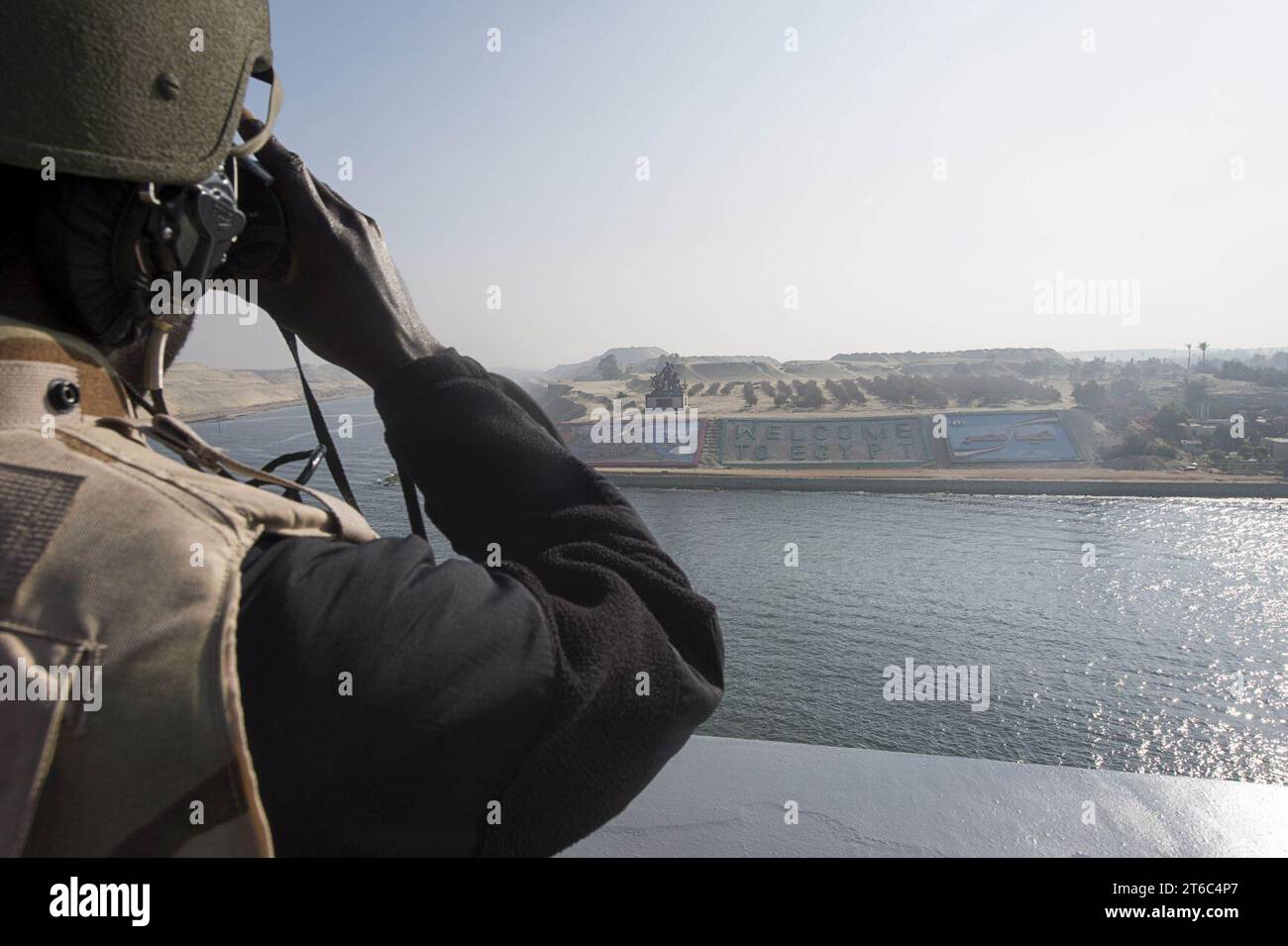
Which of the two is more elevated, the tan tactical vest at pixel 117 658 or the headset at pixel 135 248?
the headset at pixel 135 248

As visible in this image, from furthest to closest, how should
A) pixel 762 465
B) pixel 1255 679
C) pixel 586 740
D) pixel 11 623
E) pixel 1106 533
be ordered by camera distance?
pixel 762 465 < pixel 1106 533 < pixel 1255 679 < pixel 586 740 < pixel 11 623

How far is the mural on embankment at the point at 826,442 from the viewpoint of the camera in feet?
82.2

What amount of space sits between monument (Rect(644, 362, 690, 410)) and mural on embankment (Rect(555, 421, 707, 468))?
2.64 metres

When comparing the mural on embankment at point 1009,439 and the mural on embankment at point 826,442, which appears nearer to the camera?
the mural on embankment at point 1009,439

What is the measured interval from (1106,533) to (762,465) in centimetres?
968

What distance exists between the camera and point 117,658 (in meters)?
0.36

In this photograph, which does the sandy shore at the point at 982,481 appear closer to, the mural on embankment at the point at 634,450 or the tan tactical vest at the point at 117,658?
the mural on embankment at the point at 634,450

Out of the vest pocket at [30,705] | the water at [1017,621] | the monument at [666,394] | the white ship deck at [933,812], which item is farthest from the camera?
the monument at [666,394]

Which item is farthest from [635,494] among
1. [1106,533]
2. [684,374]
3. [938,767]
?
[684,374]

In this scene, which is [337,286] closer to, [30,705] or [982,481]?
[30,705]

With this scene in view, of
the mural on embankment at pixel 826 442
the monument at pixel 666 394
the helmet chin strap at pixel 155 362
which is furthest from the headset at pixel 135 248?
the monument at pixel 666 394

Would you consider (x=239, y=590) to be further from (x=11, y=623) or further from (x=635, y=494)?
(x=635, y=494)

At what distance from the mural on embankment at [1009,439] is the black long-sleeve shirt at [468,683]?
24.9 meters

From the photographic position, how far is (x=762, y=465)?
24719 mm
